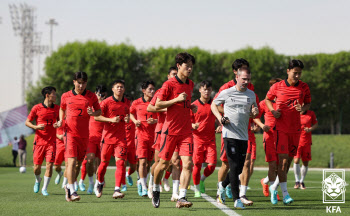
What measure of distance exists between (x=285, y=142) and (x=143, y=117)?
4613 millimetres

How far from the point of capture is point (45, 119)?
13.8 meters

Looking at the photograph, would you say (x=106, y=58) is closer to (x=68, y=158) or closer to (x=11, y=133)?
(x=11, y=133)

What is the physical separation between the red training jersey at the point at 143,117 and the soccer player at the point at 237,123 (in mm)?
4506

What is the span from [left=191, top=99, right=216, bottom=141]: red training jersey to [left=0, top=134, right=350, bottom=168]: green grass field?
2862 cm

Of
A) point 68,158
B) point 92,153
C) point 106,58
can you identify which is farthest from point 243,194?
point 106,58

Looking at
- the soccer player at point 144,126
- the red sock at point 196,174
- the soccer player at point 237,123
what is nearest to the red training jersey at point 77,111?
the soccer player at point 144,126

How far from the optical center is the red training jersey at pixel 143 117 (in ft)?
45.3

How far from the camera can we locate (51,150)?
1392cm

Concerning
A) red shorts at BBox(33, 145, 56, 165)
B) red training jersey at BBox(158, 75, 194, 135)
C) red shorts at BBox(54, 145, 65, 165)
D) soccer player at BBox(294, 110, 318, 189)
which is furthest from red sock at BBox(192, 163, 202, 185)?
soccer player at BBox(294, 110, 318, 189)

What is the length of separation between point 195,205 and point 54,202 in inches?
112

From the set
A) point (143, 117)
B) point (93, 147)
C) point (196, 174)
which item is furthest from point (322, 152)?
point (196, 174)

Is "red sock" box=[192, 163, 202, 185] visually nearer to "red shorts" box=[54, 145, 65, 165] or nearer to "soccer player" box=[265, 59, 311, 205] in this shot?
"soccer player" box=[265, 59, 311, 205]

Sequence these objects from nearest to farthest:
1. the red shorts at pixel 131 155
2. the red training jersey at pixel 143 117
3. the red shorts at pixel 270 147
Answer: the red shorts at pixel 270 147, the red training jersey at pixel 143 117, the red shorts at pixel 131 155

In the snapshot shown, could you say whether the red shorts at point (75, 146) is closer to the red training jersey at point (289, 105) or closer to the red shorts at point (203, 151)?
the red shorts at point (203, 151)
